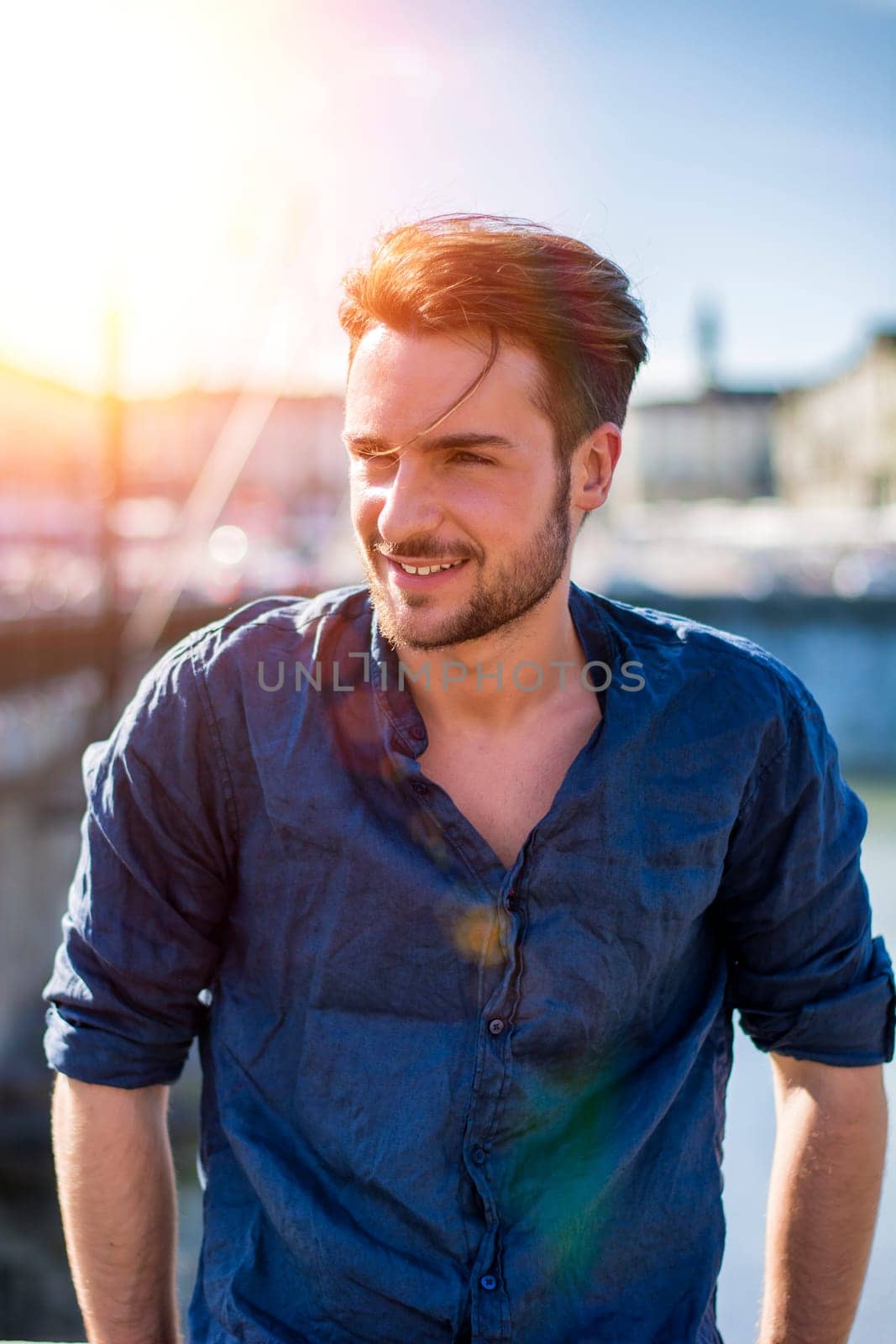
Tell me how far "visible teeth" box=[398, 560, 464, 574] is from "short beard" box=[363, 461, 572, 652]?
3 centimetres

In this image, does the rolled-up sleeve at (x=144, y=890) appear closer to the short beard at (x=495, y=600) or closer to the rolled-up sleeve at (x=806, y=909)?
the short beard at (x=495, y=600)

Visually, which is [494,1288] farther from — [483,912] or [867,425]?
[867,425]

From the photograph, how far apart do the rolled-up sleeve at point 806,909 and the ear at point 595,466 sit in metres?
0.38

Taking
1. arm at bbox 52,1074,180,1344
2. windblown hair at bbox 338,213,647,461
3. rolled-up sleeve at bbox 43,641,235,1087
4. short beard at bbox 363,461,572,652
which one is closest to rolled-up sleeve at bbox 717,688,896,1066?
short beard at bbox 363,461,572,652

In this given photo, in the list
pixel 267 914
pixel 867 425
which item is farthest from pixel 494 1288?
pixel 867 425

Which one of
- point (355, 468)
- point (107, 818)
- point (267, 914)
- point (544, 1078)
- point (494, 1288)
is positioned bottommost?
point (494, 1288)

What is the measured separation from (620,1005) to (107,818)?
0.65 meters

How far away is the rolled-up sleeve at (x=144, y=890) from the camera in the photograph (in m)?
1.39

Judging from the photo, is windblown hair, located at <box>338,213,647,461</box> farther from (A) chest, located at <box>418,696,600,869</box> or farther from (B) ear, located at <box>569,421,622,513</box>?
(A) chest, located at <box>418,696,600,869</box>

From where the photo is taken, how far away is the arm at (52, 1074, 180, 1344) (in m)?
1.42

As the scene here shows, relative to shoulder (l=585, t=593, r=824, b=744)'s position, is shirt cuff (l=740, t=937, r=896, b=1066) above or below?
below

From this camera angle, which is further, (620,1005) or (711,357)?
(711,357)

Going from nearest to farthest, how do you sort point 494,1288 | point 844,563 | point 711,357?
point 494,1288
point 844,563
point 711,357

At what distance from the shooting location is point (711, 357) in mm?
77375
